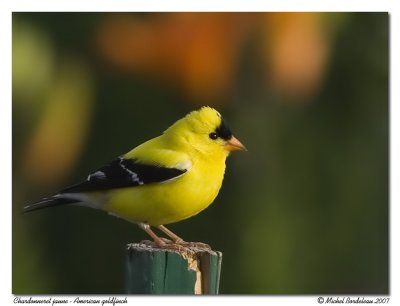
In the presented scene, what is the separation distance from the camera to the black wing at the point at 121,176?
520cm

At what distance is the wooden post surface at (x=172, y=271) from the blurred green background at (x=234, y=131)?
107 cm

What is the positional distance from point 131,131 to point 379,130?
5.62 feet

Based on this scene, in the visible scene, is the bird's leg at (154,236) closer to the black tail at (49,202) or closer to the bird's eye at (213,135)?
the black tail at (49,202)

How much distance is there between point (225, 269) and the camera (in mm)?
7105

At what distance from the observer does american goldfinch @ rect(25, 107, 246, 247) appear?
514 cm

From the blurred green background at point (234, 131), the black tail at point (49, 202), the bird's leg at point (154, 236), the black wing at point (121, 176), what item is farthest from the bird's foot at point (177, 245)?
the blurred green background at point (234, 131)

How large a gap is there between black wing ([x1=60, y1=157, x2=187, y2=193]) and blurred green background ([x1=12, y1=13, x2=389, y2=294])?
639 mm

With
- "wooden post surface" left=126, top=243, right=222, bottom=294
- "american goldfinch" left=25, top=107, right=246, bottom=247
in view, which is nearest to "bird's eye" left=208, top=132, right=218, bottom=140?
"american goldfinch" left=25, top=107, right=246, bottom=247

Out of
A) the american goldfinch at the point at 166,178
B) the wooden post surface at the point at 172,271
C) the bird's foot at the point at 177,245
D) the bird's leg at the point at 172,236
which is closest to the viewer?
the wooden post surface at the point at 172,271

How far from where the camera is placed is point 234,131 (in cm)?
694

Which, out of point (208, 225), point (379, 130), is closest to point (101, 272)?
point (208, 225)

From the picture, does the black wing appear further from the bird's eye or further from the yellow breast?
the bird's eye

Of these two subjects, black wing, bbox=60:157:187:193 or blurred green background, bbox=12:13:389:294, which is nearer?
black wing, bbox=60:157:187:193

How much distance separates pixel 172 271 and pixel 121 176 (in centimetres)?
69
